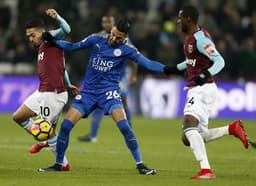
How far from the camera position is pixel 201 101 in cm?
1224

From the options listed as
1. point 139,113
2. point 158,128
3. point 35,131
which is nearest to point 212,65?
point 35,131

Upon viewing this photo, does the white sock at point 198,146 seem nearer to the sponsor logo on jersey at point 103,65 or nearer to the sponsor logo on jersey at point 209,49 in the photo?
the sponsor logo on jersey at point 209,49

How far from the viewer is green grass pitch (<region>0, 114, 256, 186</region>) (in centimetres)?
1178

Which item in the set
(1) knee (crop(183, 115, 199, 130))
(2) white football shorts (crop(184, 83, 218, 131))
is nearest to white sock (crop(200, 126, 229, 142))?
(2) white football shorts (crop(184, 83, 218, 131))

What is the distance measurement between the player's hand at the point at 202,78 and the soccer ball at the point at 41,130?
2.17 m

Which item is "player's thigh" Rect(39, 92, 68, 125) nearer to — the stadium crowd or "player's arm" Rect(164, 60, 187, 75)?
"player's arm" Rect(164, 60, 187, 75)

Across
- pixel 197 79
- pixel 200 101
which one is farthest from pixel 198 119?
pixel 197 79

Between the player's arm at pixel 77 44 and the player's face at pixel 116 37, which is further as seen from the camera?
the player's arm at pixel 77 44

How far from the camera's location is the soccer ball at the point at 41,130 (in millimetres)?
12484

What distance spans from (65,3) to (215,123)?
270 inches

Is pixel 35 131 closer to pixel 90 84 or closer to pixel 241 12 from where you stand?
pixel 90 84

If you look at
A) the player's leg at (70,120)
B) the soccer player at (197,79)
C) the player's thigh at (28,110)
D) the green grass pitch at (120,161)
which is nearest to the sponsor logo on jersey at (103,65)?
the player's leg at (70,120)

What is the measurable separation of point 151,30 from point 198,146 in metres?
15.8

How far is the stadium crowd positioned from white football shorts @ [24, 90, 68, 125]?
1217 centimetres
